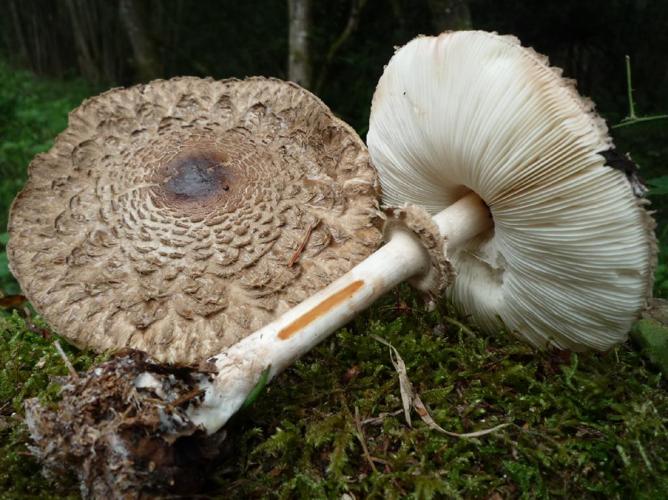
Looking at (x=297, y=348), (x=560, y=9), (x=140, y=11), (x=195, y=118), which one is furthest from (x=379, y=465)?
(x=140, y=11)

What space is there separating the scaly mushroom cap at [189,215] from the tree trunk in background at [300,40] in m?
2.37

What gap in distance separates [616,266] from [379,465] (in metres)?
1.04

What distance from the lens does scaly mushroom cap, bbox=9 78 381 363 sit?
2.18 meters

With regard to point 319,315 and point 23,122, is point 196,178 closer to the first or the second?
point 319,315

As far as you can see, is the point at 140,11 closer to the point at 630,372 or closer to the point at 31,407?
the point at 31,407

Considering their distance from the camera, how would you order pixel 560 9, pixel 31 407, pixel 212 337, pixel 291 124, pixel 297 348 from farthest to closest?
1. pixel 560 9
2. pixel 291 124
3. pixel 212 337
4. pixel 297 348
5. pixel 31 407

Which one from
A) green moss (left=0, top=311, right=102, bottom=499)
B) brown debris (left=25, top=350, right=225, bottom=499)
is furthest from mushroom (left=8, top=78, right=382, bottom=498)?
green moss (left=0, top=311, right=102, bottom=499)

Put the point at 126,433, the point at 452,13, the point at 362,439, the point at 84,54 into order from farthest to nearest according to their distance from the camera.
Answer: the point at 84,54, the point at 452,13, the point at 362,439, the point at 126,433

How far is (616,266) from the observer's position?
180cm

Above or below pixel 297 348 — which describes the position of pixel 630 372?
below

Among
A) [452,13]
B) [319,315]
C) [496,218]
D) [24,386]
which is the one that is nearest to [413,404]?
[319,315]

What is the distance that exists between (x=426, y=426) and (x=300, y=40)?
424 cm

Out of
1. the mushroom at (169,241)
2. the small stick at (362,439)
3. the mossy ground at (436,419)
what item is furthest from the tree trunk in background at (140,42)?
the small stick at (362,439)

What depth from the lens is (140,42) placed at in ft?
23.7
